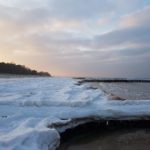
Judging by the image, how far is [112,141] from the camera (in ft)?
38.2

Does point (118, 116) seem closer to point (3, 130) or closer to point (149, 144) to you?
point (149, 144)

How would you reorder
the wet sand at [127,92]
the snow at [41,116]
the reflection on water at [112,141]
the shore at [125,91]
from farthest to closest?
1. the wet sand at [127,92]
2. the shore at [125,91]
3. the reflection on water at [112,141]
4. the snow at [41,116]

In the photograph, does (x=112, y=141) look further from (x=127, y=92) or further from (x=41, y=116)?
(x=127, y=92)

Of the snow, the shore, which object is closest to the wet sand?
the shore

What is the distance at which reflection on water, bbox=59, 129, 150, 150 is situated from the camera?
10.8m

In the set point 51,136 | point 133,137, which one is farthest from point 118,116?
point 51,136

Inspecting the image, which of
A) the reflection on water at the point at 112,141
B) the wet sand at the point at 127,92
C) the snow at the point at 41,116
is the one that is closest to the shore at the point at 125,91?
the wet sand at the point at 127,92

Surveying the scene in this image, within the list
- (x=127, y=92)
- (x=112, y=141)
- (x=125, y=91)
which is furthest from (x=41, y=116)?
(x=125, y=91)

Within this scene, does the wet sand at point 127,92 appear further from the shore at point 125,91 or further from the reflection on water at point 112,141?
the reflection on water at point 112,141

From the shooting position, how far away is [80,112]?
13.2 m

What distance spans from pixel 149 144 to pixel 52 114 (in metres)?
3.57

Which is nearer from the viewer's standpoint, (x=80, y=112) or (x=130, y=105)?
(x=80, y=112)

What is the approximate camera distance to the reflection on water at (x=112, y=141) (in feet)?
35.3

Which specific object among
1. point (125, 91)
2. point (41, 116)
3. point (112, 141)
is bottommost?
point (112, 141)
